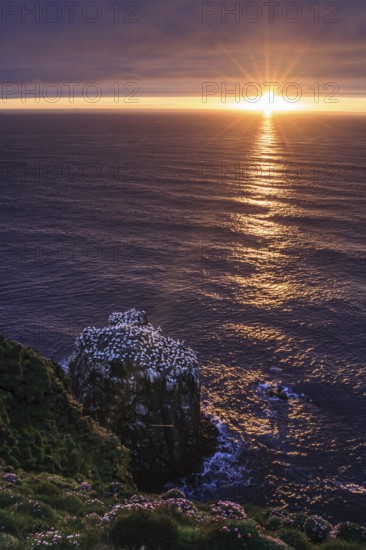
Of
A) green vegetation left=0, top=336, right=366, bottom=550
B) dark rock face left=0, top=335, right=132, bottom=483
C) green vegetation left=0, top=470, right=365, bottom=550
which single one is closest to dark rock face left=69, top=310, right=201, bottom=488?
dark rock face left=0, top=335, right=132, bottom=483

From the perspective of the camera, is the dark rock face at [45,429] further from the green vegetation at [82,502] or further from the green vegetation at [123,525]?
the green vegetation at [123,525]

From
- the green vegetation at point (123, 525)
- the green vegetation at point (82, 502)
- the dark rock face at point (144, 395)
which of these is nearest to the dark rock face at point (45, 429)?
the green vegetation at point (82, 502)

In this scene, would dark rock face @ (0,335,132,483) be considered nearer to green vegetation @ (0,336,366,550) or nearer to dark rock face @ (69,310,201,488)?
green vegetation @ (0,336,366,550)

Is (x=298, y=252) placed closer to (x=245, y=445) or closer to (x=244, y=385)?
(x=244, y=385)

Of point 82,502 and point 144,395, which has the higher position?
point 82,502

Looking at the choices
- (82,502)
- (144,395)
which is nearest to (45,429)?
(82,502)

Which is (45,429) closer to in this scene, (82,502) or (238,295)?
(82,502)

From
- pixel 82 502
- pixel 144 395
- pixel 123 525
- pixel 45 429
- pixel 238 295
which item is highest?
pixel 123 525
